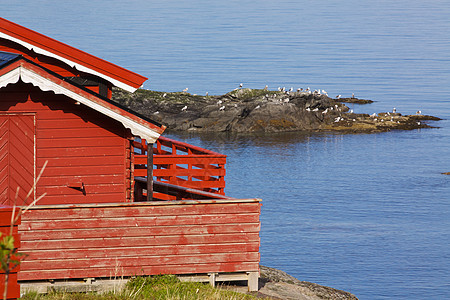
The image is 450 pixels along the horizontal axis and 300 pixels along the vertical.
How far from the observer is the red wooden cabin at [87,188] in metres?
18.3

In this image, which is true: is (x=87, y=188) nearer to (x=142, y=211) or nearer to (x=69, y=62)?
(x=142, y=211)

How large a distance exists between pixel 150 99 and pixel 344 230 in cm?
3605

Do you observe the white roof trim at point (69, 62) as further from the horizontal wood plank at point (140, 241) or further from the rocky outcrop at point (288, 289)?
the rocky outcrop at point (288, 289)

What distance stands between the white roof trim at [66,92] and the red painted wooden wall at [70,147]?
774 mm

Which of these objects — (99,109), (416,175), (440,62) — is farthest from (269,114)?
(440,62)

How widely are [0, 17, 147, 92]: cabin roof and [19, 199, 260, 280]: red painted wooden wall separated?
431 centimetres

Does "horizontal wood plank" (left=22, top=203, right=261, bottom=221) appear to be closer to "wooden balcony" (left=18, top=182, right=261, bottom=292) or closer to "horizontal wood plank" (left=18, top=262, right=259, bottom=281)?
"wooden balcony" (left=18, top=182, right=261, bottom=292)

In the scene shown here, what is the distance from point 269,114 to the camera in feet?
244

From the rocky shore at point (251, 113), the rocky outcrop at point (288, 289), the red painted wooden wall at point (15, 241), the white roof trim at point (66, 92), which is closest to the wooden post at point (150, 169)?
the white roof trim at point (66, 92)

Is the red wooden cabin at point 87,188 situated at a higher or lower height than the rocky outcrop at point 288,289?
higher

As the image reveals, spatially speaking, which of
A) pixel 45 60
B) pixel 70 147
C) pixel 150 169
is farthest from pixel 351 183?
pixel 150 169

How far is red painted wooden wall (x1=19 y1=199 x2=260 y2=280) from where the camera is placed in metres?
18.2

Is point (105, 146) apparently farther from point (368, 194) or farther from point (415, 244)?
point (368, 194)

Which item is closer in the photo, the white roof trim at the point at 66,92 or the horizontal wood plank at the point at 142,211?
the horizontal wood plank at the point at 142,211
